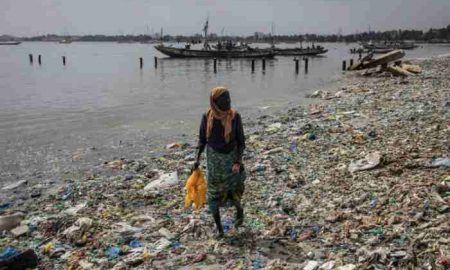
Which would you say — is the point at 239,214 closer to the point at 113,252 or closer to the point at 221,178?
the point at 221,178

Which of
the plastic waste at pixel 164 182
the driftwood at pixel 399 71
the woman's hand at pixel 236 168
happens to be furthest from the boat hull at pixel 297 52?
the woman's hand at pixel 236 168

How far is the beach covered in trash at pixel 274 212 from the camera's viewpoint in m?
4.15

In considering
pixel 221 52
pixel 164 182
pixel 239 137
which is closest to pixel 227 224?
pixel 239 137

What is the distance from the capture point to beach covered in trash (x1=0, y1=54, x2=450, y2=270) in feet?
13.6

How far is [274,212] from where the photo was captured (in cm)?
533

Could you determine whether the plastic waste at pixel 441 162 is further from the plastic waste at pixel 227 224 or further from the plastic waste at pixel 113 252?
the plastic waste at pixel 113 252

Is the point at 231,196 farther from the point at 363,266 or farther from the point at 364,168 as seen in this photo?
the point at 364,168

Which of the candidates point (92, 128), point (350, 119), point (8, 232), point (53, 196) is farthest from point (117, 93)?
point (8, 232)

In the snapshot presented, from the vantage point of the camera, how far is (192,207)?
5695 mm

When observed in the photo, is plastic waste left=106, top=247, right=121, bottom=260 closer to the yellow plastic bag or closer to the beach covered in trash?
the beach covered in trash

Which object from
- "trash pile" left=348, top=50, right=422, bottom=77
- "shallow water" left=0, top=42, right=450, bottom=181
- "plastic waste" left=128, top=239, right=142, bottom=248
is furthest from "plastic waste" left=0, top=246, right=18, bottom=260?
"trash pile" left=348, top=50, right=422, bottom=77

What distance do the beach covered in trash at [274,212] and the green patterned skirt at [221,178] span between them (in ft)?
1.51

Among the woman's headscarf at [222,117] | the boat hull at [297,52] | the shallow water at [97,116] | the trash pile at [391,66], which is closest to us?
the woman's headscarf at [222,117]

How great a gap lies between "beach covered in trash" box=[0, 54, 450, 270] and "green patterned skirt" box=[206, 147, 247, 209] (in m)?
0.46
